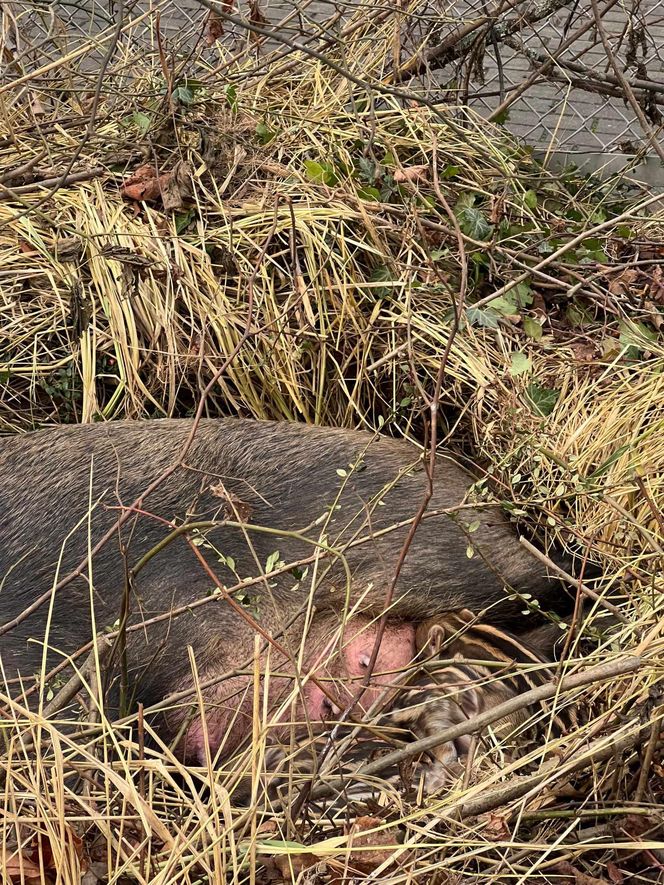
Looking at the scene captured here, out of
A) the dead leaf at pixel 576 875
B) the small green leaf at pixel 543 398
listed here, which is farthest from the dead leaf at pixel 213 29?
the dead leaf at pixel 576 875

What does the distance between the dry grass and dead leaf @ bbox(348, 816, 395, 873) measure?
0.35 metres

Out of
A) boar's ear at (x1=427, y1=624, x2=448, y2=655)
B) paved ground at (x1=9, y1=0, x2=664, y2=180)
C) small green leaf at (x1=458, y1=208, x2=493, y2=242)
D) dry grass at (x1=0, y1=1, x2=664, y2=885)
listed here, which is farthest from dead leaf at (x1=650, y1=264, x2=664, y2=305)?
boar's ear at (x1=427, y1=624, x2=448, y2=655)

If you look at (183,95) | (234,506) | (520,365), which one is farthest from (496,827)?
(183,95)

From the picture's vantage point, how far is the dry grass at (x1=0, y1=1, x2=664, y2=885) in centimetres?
343

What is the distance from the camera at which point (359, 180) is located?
430 cm

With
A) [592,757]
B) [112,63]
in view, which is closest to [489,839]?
[592,757]

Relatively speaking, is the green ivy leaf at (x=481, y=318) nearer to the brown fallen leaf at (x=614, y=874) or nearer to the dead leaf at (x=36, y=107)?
the brown fallen leaf at (x=614, y=874)

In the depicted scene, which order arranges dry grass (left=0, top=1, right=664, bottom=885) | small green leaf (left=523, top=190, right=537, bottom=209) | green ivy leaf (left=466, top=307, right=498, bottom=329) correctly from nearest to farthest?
dry grass (left=0, top=1, right=664, bottom=885), green ivy leaf (left=466, top=307, right=498, bottom=329), small green leaf (left=523, top=190, right=537, bottom=209)

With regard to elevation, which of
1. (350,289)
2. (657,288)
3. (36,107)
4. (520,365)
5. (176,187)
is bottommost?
(520,365)

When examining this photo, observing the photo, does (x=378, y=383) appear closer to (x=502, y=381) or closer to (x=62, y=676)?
(x=502, y=381)

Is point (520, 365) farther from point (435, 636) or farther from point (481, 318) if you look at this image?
point (435, 636)

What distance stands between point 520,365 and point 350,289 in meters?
0.71

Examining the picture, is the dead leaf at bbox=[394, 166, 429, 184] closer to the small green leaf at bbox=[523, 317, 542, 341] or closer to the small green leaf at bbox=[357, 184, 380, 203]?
the small green leaf at bbox=[357, 184, 380, 203]

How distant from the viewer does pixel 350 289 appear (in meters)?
3.96
